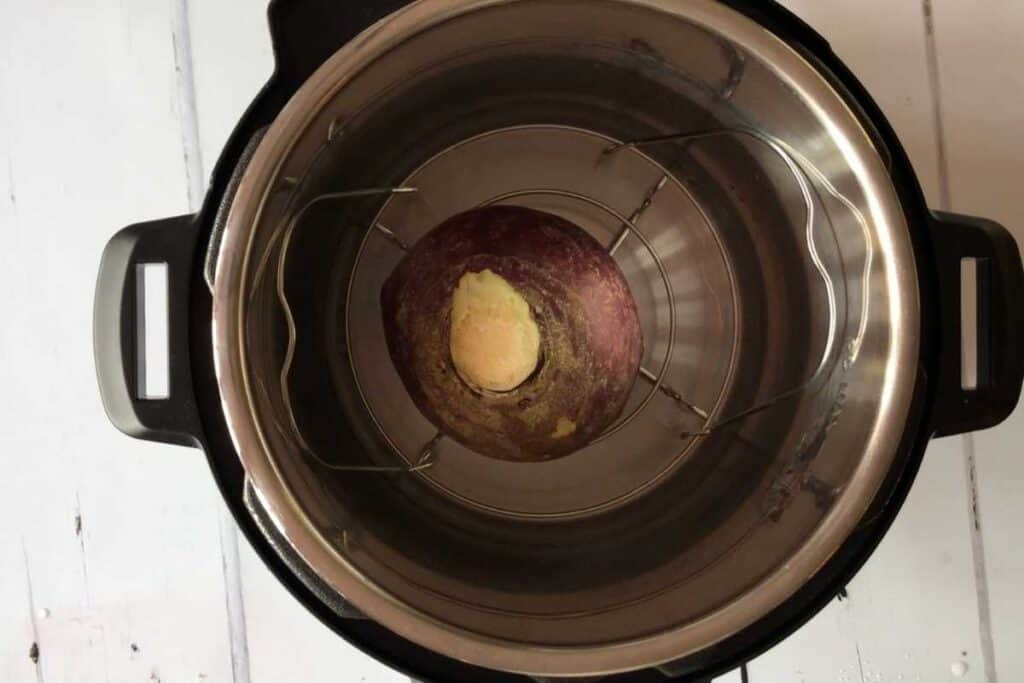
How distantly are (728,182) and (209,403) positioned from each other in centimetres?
36

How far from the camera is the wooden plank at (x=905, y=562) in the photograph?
61cm

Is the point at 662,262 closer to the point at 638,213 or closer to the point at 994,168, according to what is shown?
the point at 638,213

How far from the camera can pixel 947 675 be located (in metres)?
0.62

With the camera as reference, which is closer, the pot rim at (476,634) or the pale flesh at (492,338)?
the pot rim at (476,634)

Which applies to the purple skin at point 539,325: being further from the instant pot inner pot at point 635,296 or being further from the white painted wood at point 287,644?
the white painted wood at point 287,644

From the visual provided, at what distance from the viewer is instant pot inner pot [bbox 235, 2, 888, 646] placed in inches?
17.7

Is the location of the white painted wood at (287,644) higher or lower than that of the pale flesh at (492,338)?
lower

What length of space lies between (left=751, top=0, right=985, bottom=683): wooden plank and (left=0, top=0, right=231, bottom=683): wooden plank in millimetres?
466

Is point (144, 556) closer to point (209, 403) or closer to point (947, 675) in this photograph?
point (209, 403)

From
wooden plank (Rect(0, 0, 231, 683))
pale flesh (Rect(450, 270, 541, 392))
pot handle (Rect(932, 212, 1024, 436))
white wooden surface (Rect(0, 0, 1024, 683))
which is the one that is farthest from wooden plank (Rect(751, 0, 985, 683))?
wooden plank (Rect(0, 0, 231, 683))

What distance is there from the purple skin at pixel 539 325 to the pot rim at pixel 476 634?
174 mm

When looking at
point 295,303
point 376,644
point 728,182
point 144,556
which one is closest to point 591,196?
point 728,182

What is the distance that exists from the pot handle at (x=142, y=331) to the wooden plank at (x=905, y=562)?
1.53 feet

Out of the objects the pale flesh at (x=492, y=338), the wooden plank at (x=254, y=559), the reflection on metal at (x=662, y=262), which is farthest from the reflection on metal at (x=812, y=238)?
the wooden plank at (x=254, y=559)
